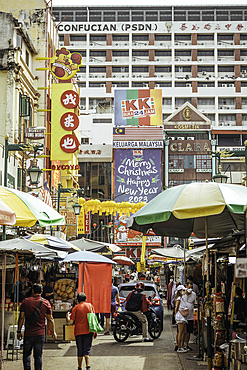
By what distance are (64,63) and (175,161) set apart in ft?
124

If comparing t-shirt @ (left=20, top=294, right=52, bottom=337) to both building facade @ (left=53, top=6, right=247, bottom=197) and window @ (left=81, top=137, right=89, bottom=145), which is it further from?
building facade @ (left=53, top=6, right=247, bottom=197)

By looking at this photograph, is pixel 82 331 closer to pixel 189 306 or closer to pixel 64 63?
pixel 189 306

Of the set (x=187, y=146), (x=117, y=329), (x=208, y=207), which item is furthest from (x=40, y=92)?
(x=187, y=146)

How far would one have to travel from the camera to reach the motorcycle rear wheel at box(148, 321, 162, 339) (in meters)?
16.2

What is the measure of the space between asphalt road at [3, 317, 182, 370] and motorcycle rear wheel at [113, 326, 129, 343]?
15cm

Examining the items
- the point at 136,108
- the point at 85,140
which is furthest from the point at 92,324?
the point at 85,140

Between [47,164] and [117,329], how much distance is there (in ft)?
69.4

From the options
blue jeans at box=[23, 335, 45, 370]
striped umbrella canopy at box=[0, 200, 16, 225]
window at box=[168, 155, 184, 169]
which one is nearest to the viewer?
striped umbrella canopy at box=[0, 200, 16, 225]

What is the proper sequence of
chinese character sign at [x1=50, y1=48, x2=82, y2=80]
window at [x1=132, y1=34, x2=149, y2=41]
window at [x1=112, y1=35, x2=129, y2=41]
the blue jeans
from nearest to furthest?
the blue jeans
chinese character sign at [x1=50, y1=48, x2=82, y2=80]
window at [x1=132, y1=34, x2=149, y2=41]
window at [x1=112, y1=35, x2=129, y2=41]

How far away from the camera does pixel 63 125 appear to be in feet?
98.0

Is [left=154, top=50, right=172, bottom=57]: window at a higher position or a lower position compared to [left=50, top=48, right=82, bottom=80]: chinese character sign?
higher

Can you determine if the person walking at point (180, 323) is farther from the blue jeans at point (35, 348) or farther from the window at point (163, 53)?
the window at point (163, 53)

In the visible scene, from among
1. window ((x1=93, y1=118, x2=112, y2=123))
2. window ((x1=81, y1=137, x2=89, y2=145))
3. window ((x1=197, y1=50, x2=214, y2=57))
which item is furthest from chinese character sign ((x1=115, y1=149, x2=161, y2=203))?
window ((x1=197, y1=50, x2=214, y2=57))

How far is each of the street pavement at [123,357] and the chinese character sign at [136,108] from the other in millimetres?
46888
